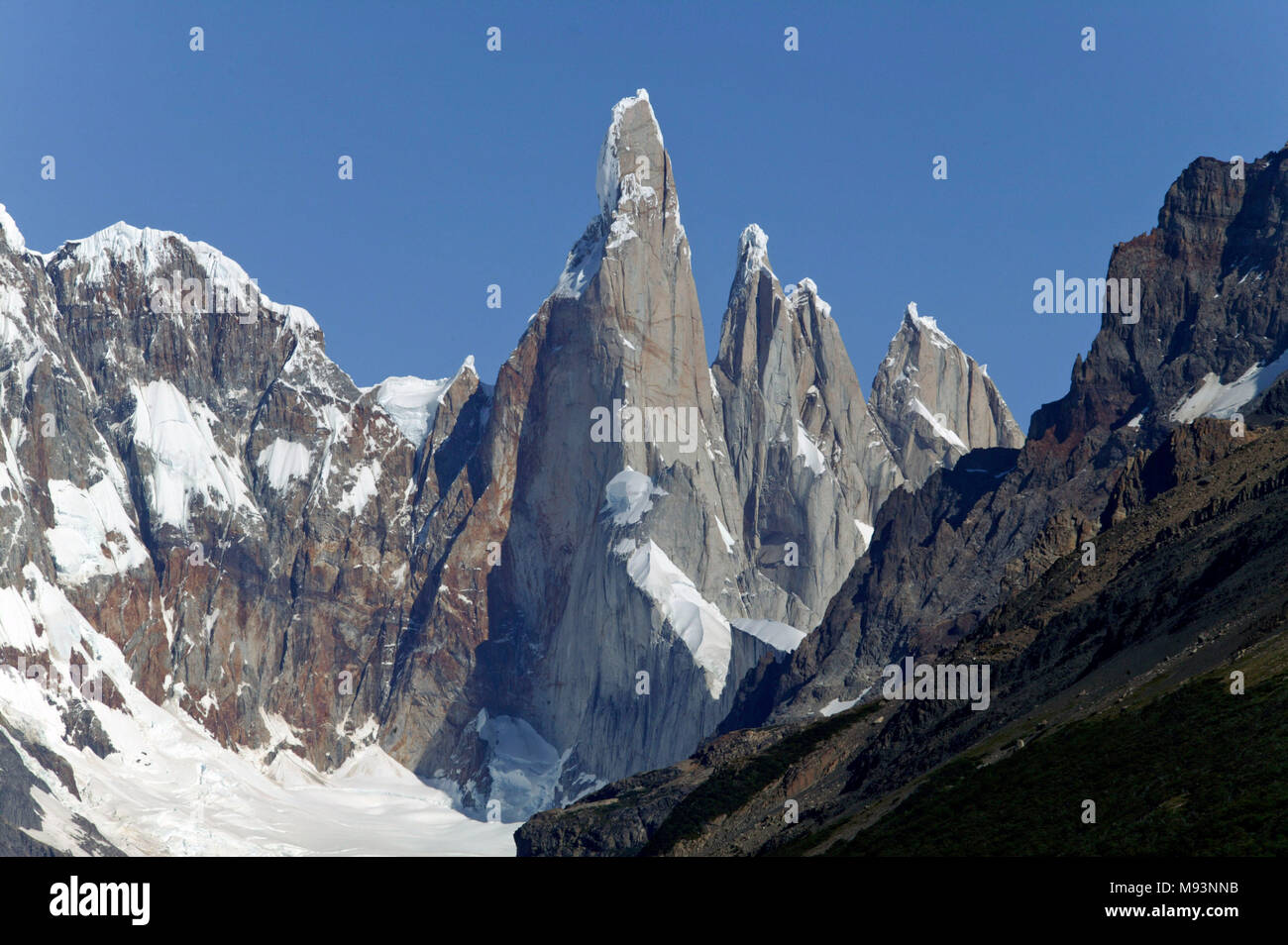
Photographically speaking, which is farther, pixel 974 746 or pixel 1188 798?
pixel 974 746

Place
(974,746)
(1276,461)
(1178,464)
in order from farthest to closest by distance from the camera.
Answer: (1178,464) < (1276,461) < (974,746)

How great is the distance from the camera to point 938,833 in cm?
9869

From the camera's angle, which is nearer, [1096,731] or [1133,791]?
[1133,791]

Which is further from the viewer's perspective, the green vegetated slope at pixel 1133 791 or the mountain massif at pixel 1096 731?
the mountain massif at pixel 1096 731

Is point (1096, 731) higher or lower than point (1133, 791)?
higher

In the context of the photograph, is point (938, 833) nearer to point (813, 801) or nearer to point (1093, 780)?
point (1093, 780)

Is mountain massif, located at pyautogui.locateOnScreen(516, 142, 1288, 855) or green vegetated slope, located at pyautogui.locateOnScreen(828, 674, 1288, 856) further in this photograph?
mountain massif, located at pyautogui.locateOnScreen(516, 142, 1288, 855)

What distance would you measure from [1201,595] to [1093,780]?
124 feet
